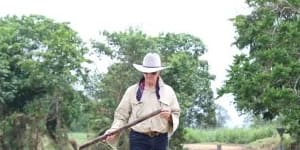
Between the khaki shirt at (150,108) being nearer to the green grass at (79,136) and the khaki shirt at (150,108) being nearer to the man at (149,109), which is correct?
the man at (149,109)

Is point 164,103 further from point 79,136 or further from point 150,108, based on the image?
point 79,136

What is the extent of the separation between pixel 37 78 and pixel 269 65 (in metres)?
6.98

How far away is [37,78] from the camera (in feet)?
60.7

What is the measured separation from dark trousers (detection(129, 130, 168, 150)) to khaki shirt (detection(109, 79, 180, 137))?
57mm

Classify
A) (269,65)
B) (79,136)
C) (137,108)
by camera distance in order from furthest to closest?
(269,65), (79,136), (137,108)

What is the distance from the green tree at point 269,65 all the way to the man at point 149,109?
13613 millimetres

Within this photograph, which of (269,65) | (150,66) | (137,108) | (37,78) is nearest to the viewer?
(150,66)

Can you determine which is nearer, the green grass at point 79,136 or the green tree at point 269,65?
the green grass at point 79,136

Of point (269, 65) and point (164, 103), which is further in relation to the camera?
point (269, 65)

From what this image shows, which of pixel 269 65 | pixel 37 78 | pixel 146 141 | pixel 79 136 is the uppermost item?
pixel 269 65

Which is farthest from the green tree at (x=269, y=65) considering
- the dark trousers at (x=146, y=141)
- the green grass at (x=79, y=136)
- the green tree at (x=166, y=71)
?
the dark trousers at (x=146, y=141)

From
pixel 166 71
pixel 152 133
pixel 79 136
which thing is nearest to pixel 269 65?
pixel 166 71

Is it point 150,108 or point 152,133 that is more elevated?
point 150,108

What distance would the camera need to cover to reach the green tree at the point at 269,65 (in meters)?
20.0
